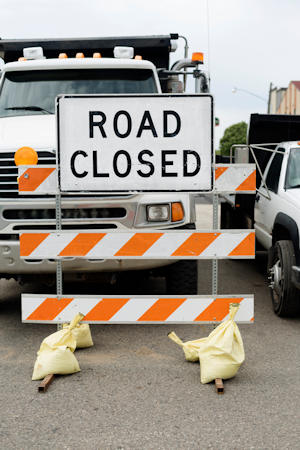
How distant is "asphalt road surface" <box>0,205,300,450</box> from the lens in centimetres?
348

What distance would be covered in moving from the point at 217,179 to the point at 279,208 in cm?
200

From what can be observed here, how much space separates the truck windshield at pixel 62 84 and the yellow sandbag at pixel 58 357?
299 centimetres

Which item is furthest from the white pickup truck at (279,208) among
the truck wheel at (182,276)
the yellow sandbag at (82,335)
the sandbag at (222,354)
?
the yellow sandbag at (82,335)

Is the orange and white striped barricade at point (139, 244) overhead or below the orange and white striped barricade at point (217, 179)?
below

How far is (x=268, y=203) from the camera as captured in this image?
23.3 feet

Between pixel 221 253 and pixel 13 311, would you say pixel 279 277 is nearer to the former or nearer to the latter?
pixel 221 253

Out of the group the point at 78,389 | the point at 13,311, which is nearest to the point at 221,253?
the point at 78,389

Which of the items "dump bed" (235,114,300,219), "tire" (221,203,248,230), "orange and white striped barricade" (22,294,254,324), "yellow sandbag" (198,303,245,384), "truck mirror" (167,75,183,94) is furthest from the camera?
"tire" (221,203,248,230)

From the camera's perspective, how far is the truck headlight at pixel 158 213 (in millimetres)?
5379

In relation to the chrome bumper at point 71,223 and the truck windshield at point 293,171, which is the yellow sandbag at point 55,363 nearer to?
the chrome bumper at point 71,223

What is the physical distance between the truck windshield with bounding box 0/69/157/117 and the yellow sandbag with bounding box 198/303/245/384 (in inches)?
130

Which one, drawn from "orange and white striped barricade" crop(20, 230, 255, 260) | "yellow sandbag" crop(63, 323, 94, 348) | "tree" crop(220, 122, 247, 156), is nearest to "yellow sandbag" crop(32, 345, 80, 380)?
"yellow sandbag" crop(63, 323, 94, 348)

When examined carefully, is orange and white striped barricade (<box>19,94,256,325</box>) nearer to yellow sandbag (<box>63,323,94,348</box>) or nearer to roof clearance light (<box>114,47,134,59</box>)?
yellow sandbag (<box>63,323,94,348</box>)

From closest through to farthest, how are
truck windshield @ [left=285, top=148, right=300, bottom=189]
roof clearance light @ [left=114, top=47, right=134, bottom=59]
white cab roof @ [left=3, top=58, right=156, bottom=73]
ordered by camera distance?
truck windshield @ [left=285, top=148, right=300, bottom=189]
white cab roof @ [left=3, top=58, right=156, bottom=73]
roof clearance light @ [left=114, top=47, right=134, bottom=59]
